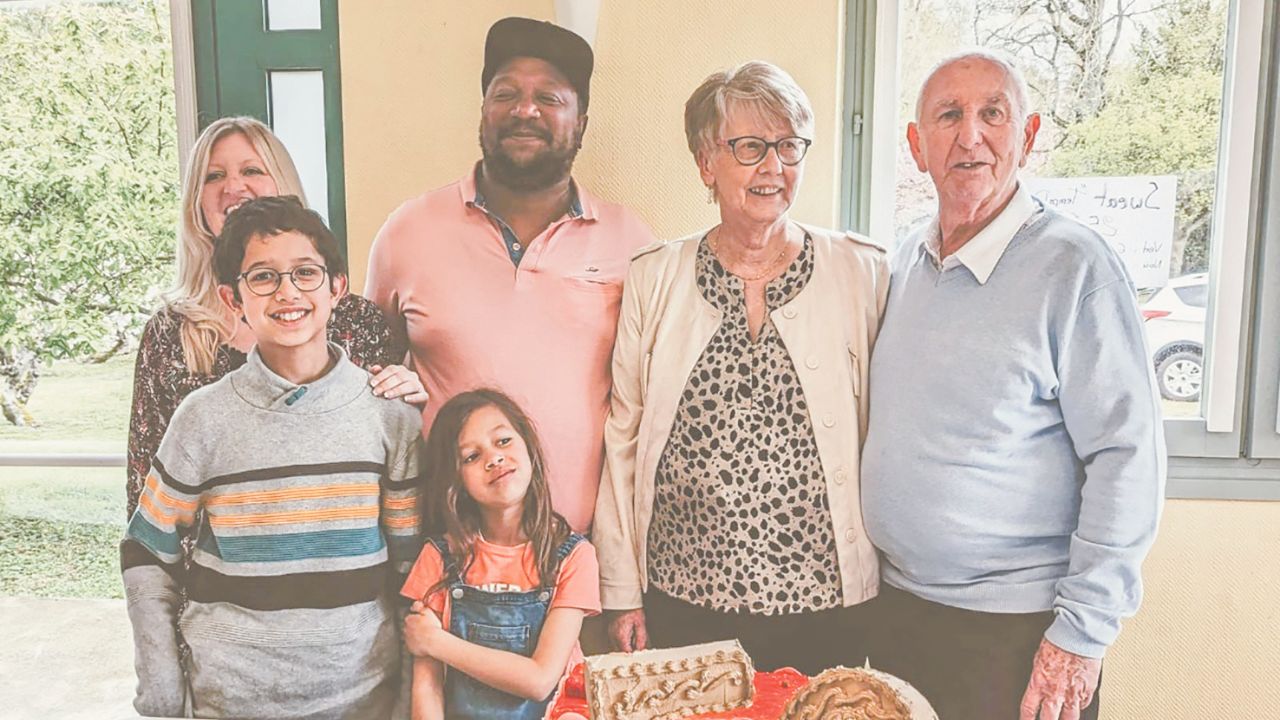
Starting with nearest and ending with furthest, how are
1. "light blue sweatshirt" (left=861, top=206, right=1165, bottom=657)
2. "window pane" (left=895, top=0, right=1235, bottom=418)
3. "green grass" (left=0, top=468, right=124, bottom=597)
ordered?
"light blue sweatshirt" (left=861, top=206, right=1165, bottom=657)
"green grass" (left=0, top=468, right=124, bottom=597)
"window pane" (left=895, top=0, right=1235, bottom=418)

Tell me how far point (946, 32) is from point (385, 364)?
153cm

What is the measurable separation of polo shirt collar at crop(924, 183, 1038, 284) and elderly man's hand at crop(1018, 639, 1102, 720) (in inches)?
25.7

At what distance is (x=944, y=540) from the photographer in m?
1.42

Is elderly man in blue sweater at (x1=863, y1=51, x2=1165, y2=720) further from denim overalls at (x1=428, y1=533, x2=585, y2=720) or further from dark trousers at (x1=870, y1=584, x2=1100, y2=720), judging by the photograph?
denim overalls at (x1=428, y1=533, x2=585, y2=720)

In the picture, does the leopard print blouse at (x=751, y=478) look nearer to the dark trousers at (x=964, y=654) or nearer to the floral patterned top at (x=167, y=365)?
the dark trousers at (x=964, y=654)

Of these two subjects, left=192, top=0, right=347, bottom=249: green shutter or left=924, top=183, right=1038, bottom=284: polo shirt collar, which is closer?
left=924, top=183, right=1038, bottom=284: polo shirt collar

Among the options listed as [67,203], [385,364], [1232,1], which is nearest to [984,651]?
[385,364]

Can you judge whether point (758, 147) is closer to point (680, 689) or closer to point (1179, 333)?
point (680, 689)

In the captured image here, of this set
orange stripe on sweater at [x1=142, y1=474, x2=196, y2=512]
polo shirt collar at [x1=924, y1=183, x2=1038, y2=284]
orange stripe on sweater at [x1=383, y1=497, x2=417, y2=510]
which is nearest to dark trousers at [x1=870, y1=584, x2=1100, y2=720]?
polo shirt collar at [x1=924, y1=183, x2=1038, y2=284]

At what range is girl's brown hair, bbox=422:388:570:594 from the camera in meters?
1.46

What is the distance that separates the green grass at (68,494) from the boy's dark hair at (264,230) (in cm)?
42

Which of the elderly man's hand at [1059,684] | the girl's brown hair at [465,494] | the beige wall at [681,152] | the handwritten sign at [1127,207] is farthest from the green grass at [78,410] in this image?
the handwritten sign at [1127,207]

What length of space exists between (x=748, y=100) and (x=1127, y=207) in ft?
3.63

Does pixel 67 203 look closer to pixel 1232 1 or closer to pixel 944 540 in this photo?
pixel 944 540
